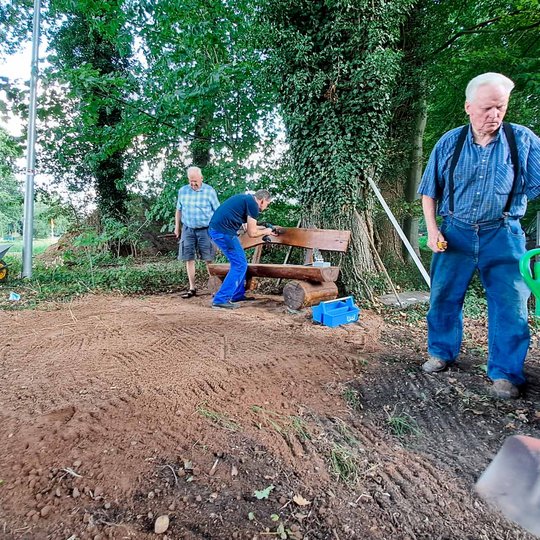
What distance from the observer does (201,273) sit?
7844 mm

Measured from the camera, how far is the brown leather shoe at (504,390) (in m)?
2.48

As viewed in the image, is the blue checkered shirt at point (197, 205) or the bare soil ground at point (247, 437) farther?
the blue checkered shirt at point (197, 205)

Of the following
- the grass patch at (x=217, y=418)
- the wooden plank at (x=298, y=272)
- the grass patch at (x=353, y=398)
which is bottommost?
the grass patch at (x=217, y=418)

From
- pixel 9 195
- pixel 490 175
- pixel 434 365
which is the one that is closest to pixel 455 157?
pixel 490 175

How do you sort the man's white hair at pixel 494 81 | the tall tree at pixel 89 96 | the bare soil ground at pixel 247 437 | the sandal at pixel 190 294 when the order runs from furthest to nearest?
the tall tree at pixel 89 96
the sandal at pixel 190 294
the man's white hair at pixel 494 81
the bare soil ground at pixel 247 437

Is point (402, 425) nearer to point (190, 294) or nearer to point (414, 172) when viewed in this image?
point (190, 294)

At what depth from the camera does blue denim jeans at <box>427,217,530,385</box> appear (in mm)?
2506

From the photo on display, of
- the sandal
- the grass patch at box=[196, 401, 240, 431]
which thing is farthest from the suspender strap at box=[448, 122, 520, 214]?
the sandal

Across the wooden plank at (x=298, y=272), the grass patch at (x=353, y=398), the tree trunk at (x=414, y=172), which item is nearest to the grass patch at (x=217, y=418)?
the grass patch at (x=353, y=398)

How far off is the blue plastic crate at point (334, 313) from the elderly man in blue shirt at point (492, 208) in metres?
1.67

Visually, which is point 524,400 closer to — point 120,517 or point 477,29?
point 120,517

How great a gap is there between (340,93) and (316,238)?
Answer: 2.09m

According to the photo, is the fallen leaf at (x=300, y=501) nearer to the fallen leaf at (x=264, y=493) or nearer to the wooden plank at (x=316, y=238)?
Answer: the fallen leaf at (x=264, y=493)

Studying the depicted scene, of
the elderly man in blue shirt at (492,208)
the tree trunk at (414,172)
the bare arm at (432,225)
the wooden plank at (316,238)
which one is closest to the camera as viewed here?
the elderly man in blue shirt at (492,208)
